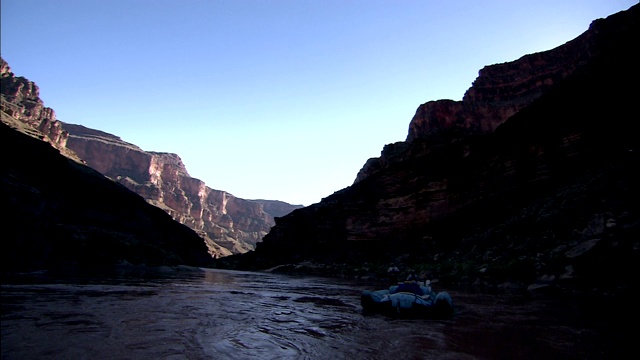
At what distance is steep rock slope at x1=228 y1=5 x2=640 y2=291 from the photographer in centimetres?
1499

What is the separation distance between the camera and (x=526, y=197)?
27.2 meters

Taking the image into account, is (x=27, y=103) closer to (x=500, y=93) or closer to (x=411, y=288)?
(x=500, y=93)

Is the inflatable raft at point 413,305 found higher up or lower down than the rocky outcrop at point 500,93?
lower down

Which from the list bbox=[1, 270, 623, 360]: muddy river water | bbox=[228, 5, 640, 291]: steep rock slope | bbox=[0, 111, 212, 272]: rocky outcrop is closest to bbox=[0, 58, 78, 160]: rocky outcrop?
bbox=[0, 111, 212, 272]: rocky outcrop

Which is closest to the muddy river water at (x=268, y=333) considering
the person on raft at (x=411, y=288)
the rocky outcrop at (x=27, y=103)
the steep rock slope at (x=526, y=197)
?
the person on raft at (x=411, y=288)

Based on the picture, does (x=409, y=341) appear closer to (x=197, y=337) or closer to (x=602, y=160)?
(x=197, y=337)

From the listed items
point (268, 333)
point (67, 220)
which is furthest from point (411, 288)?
point (67, 220)

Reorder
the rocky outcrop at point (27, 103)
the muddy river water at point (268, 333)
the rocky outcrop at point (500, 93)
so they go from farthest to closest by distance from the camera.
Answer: the rocky outcrop at point (27, 103), the rocky outcrop at point (500, 93), the muddy river water at point (268, 333)

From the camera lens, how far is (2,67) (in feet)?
366

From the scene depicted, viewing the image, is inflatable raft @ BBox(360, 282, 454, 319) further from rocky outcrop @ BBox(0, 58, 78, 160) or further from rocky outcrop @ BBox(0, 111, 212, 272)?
rocky outcrop @ BBox(0, 58, 78, 160)

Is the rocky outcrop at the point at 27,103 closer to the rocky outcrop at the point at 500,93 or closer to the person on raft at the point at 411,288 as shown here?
the rocky outcrop at the point at 500,93

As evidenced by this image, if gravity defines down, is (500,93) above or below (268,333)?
above

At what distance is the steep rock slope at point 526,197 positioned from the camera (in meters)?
15.0

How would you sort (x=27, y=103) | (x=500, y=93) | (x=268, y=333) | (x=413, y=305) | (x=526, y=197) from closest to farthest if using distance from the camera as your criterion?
1. (x=268, y=333)
2. (x=413, y=305)
3. (x=526, y=197)
4. (x=500, y=93)
5. (x=27, y=103)
